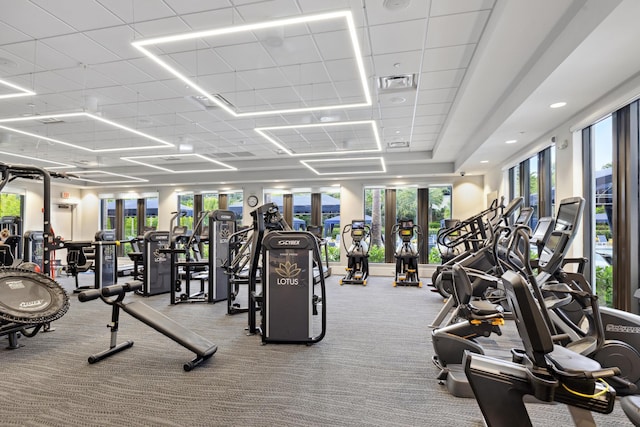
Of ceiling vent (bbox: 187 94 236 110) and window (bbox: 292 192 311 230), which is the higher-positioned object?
ceiling vent (bbox: 187 94 236 110)

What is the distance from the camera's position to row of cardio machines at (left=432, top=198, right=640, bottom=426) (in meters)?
1.67

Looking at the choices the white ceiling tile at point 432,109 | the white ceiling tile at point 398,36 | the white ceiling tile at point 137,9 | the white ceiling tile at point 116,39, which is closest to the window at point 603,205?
the white ceiling tile at point 432,109

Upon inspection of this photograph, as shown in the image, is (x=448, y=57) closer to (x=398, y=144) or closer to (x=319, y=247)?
(x=319, y=247)

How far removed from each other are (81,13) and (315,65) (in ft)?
8.17

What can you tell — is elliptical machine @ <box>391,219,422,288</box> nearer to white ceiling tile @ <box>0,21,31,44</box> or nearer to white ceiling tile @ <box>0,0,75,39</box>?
white ceiling tile @ <box>0,0,75,39</box>

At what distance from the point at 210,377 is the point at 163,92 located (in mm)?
4232

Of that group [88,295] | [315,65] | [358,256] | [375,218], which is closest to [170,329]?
[88,295]

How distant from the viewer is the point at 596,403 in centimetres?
166

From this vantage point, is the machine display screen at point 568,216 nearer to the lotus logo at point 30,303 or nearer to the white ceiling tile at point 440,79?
the white ceiling tile at point 440,79

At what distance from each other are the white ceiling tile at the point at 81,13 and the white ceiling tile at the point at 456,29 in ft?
10.5

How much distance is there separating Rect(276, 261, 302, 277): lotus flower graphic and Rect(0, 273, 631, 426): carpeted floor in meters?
0.81

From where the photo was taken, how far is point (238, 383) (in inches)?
116

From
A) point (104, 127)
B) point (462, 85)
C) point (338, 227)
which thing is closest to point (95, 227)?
point (104, 127)

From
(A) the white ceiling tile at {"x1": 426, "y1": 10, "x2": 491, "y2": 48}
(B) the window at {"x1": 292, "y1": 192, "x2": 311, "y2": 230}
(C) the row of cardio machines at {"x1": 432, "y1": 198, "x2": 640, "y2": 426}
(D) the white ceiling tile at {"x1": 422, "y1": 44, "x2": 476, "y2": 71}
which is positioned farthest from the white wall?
(A) the white ceiling tile at {"x1": 426, "y1": 10, "x2": 491, "y2": 48}
